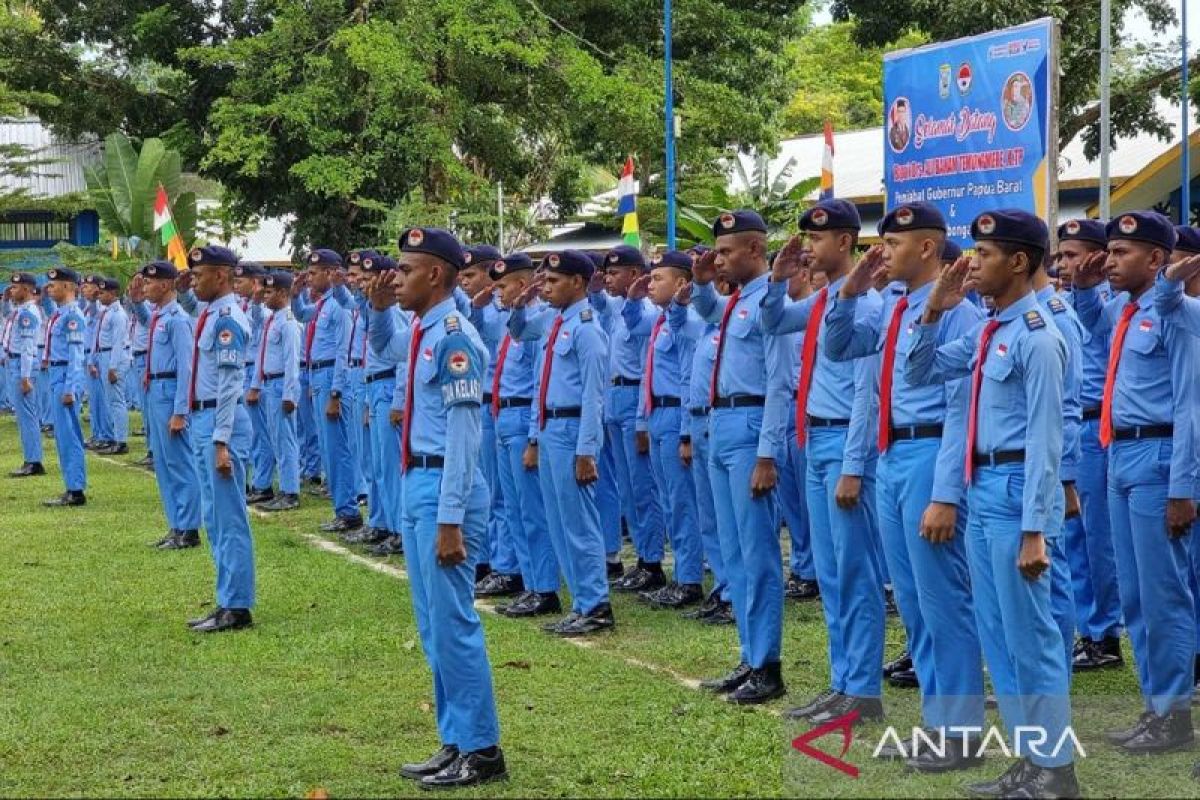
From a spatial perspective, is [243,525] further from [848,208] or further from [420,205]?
[420,205]

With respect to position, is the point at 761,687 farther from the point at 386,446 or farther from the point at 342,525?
the point at 342,525

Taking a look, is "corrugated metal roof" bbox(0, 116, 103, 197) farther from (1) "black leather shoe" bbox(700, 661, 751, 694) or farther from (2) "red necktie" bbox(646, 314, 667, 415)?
(1) "black leather shoe" bbox(700, 661, 751, 694)

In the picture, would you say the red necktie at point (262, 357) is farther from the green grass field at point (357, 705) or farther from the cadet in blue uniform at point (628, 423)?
the cadet in blue uniform at point (628, 423)

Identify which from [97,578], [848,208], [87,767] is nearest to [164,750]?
[87,767]

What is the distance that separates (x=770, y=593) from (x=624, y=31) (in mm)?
18476

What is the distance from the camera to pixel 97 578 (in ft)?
35.7

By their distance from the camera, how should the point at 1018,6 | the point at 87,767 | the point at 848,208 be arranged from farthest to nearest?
the point at 1018,6 < the point at 848,208 < the point at 87,767

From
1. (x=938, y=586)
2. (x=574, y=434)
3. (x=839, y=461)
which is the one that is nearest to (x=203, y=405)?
(x=574, y=434)

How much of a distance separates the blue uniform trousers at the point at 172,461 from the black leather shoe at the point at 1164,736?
302 inches

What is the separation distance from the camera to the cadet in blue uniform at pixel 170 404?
1131cm

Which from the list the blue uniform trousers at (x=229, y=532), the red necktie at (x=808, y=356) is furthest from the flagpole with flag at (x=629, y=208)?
the red necktie at (x=808, y=356)

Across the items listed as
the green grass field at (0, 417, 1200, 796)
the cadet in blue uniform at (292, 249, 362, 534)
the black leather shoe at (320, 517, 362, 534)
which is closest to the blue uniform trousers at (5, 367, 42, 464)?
the cadet in blue uniform at (292, 249, 362, 534)

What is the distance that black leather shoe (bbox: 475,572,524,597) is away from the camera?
10281 millimetres

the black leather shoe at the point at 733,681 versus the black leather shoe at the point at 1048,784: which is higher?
the black leather shoe at the point at 1048,784
